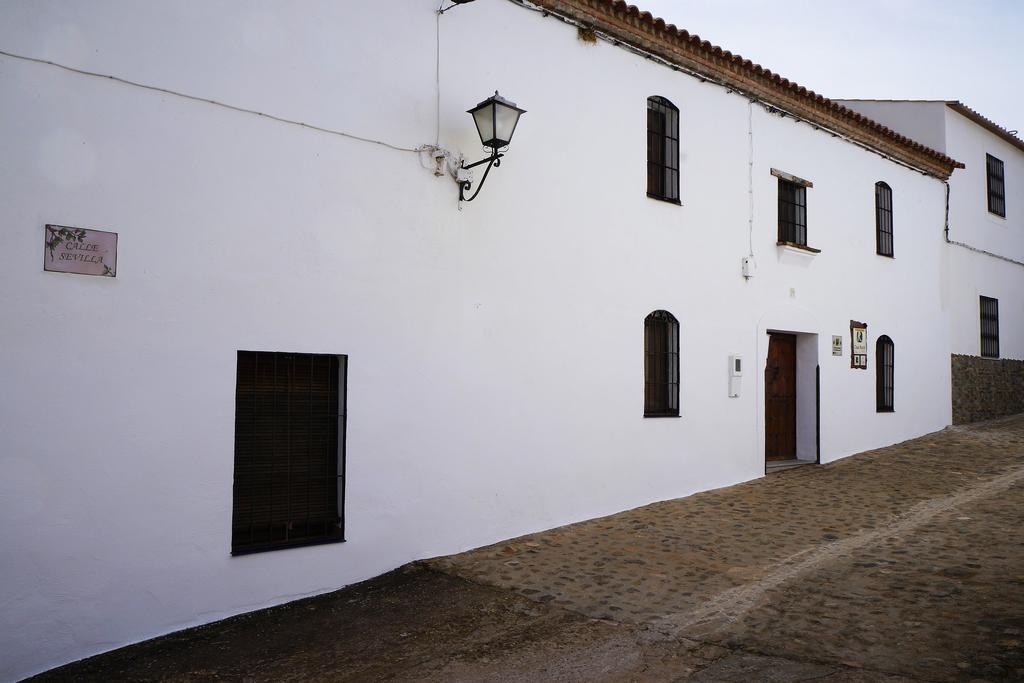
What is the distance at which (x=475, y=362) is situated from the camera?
7043 mm

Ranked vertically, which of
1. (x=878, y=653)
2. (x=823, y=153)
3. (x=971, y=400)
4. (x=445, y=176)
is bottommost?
(x=878, y=653)

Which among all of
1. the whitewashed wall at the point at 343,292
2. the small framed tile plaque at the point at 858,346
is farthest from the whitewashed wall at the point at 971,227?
the whitewashed wall at the point at 343,292

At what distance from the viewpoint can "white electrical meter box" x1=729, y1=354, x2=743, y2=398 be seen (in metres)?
9.58

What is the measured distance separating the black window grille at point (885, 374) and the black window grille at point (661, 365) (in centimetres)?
522

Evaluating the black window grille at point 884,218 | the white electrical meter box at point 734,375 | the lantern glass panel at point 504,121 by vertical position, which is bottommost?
the white electrical meter box at point 734,375

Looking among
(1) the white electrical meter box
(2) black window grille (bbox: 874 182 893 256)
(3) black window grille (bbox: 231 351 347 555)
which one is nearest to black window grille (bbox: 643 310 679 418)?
(1) the white electrical meter box

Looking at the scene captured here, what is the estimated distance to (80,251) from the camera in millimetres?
5000

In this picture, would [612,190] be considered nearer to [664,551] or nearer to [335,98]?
[335,98]

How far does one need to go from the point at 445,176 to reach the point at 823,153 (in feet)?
22.7

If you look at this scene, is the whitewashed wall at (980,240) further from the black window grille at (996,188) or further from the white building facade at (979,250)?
the black window grille at (996,188)

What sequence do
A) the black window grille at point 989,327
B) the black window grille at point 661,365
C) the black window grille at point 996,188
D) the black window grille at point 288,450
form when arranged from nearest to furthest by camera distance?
the black window grille at point 288,450 < the black window grille at point 661,365 < the black window grille at point 989,327 < the black window grille at point 996,188

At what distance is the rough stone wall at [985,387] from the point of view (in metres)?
14.3

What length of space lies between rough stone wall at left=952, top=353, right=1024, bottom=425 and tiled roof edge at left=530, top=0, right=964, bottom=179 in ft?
13.9

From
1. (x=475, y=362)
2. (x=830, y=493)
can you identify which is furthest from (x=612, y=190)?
(x=830, y=493)
